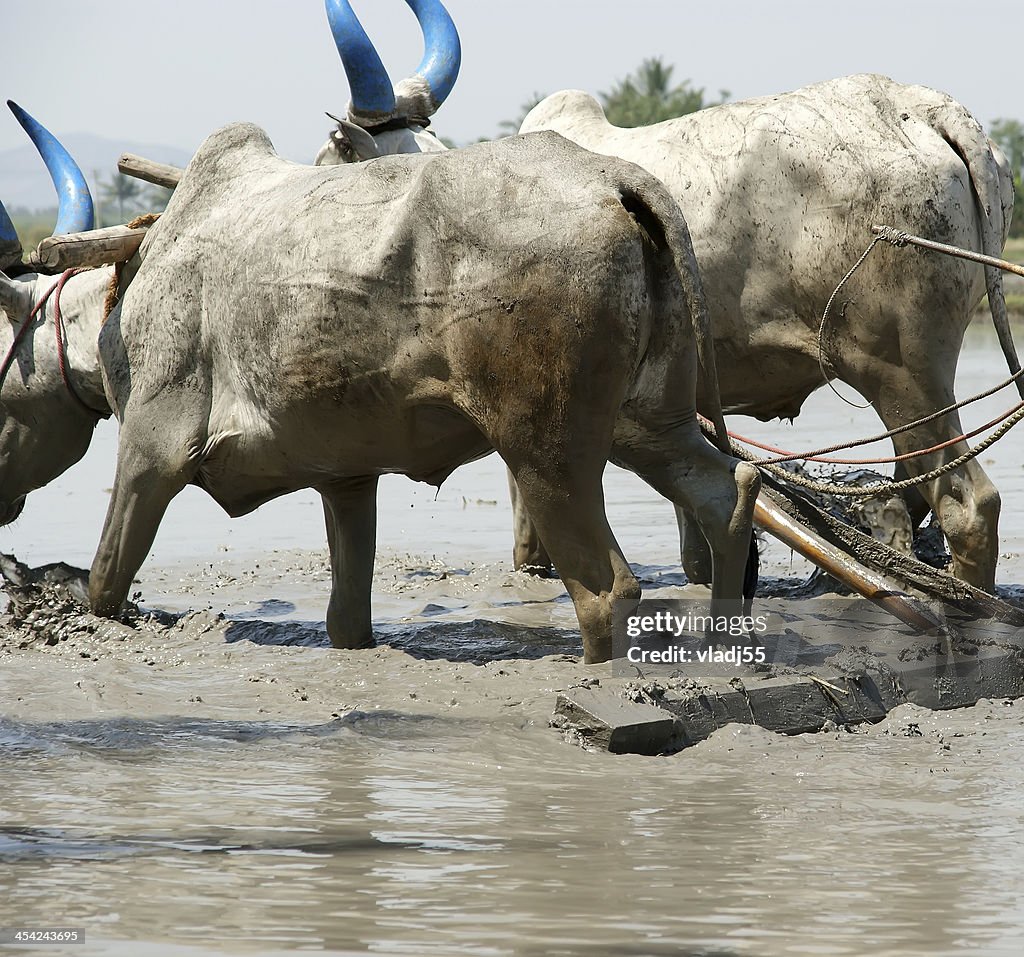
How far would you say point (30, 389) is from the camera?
23.5ft

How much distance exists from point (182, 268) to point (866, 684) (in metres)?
2.99

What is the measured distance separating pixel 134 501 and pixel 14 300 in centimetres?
125

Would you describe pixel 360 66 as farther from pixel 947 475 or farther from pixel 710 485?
pixel 947 475

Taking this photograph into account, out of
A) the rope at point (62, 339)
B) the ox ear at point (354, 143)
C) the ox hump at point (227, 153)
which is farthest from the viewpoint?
the rope at point (62, 339)

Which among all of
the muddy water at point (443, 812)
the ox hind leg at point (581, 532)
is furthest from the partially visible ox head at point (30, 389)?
the ox hind leg at point (581, 532)

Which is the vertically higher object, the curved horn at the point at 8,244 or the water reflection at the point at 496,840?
the curved horn at the point at 8,244

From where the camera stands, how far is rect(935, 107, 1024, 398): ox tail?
675 centimetres

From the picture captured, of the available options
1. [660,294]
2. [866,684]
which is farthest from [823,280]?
[866,684]

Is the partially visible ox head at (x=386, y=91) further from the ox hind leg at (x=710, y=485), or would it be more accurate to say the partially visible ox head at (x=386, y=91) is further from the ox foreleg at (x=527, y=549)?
the ox foreleg at (x=527, y=549)

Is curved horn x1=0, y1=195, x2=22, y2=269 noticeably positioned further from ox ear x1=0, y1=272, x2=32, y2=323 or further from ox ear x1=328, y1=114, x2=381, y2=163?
ox ear x1=328, y1=114, x2=381, y2=163

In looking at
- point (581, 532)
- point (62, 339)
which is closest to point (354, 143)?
point (62, 339)

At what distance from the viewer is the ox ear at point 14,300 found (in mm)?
7109

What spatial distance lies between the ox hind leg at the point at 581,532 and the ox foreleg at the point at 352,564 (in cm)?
128

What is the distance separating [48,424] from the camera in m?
7.23
